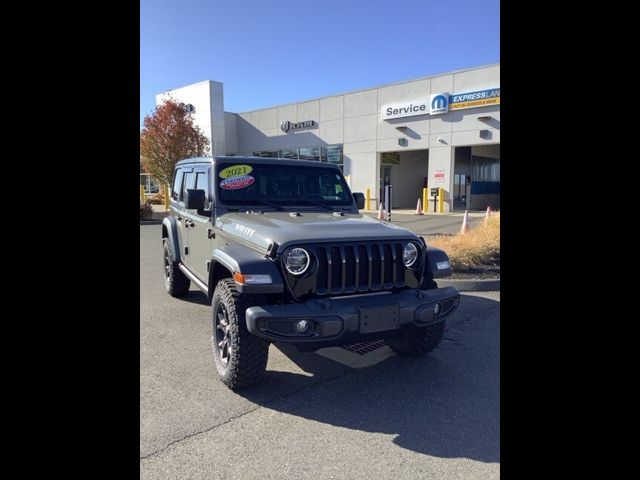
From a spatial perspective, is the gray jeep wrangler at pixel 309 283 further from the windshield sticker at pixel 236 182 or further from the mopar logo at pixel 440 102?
the mopar logo at pixel 440 102

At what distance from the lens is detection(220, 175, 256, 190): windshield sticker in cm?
461

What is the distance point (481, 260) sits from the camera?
7.68 meters

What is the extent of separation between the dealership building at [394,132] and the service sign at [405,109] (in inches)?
1.9

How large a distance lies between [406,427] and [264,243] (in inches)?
66.5

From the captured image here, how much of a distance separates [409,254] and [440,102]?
17754 mm

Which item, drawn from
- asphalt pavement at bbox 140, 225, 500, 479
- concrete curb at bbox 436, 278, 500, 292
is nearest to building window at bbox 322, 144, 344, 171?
concrete curb at bbox 436, 278, 500, 292

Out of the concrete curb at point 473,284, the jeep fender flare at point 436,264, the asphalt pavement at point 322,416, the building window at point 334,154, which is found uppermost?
the building window at point 334,154

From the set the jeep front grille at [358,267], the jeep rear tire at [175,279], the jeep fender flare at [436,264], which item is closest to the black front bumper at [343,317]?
the jeep front grille at [358,267]

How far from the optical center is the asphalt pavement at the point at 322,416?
2.55 meters

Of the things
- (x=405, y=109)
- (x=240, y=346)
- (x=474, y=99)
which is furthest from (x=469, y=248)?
(x=405, y=109)

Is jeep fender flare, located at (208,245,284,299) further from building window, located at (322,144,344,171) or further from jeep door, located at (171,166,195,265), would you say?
building window, located at (322,144,344,171)

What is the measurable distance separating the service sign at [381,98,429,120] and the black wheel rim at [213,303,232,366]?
18.9 meters
